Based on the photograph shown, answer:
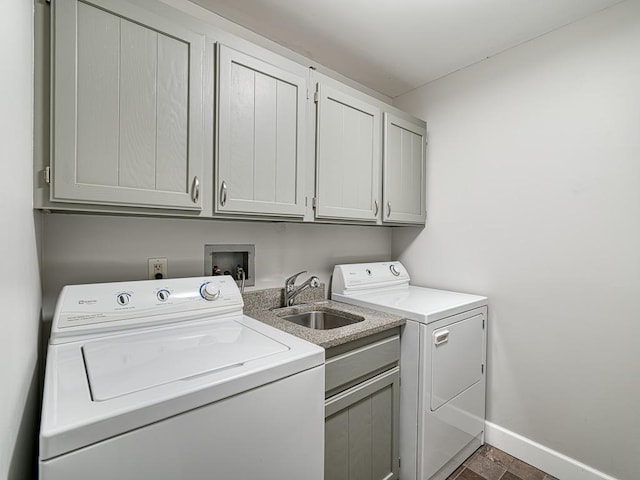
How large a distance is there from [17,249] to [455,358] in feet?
6.00

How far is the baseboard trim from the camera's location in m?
1.65

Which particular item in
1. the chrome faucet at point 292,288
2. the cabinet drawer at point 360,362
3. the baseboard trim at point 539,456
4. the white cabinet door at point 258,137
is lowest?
the baseboard trim at point 539,456

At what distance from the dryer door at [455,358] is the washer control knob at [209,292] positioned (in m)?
1.04

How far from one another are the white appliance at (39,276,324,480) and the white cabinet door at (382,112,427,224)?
47.7 inches

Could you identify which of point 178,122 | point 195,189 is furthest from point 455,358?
point 178,122

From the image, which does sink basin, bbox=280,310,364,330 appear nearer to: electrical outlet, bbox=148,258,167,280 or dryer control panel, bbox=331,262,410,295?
dryer control panel, bbox=331,262,410,295

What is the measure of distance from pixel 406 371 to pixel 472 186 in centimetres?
128

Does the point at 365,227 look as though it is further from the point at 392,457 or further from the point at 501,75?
the point at 392,457

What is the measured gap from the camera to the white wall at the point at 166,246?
4.12 feet

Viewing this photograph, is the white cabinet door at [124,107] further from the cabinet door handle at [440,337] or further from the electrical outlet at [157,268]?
the cabinet door handle at [440,337]

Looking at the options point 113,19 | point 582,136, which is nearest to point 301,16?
point 113,19

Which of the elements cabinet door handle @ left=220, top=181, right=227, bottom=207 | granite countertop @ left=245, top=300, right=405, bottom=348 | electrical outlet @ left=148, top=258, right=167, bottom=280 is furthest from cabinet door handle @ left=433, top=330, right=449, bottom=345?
electrical outlet @ left=148, top=258, right=167, bottom=280

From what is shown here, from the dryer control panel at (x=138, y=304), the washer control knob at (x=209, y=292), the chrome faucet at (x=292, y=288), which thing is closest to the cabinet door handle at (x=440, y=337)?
the chrome faucet at (x=292, y=288)

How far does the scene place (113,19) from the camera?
3.52 feet
